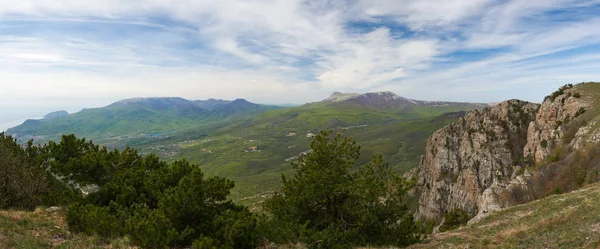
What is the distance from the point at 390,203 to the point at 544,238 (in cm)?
1211

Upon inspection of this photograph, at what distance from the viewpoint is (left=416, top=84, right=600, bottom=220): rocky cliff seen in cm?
6862

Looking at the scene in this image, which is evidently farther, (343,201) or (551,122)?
(551,122)

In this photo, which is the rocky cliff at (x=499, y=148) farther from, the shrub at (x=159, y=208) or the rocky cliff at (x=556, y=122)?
the shrub at (x=159, y=208)

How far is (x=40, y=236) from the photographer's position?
794 inches

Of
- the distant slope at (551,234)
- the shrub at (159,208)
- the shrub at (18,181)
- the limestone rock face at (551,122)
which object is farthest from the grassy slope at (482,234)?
the limestone rock face at (551,122)

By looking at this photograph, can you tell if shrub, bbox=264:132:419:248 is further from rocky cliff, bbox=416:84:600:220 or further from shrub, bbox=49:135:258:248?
rocky cliff, bbox=416:84:600:220

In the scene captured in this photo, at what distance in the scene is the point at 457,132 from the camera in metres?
129

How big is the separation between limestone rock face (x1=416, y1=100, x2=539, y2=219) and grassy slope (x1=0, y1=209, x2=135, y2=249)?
98.7m

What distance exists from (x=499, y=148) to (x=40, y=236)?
124m

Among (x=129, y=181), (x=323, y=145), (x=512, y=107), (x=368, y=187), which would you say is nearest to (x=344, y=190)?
(x=368, y=187)

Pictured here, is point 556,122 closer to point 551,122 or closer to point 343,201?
point 551,122

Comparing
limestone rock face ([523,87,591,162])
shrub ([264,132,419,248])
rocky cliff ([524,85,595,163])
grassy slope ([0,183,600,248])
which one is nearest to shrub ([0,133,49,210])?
grassy slope ([0,183,600,248])

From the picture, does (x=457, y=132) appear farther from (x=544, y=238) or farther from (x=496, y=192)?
(x=544, y=238)

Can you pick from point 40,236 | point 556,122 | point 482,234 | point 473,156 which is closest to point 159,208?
point 40,236
